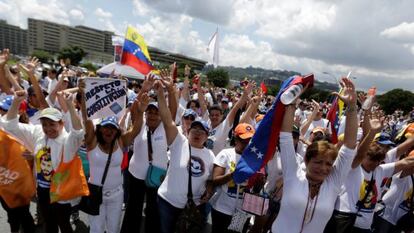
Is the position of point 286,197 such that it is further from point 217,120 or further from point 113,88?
point 217,120

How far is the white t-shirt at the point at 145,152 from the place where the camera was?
A: 383 cm

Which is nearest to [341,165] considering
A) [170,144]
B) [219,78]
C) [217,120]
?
[170,144]

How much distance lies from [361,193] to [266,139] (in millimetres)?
1383

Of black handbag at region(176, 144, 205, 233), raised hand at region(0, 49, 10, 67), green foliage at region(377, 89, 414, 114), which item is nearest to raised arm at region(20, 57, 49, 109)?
raised hand at region(0, 49, 10, 67)

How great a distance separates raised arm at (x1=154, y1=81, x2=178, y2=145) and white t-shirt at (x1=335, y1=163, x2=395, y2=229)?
1885 millimetres

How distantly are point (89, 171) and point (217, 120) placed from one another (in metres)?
2.60

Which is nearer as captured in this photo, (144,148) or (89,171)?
(89,171)

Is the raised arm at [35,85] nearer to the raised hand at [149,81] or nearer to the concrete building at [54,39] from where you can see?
the raised hand at [149,81]

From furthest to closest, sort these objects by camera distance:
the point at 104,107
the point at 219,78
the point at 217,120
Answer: the point at 219,78 < the point at 217,120 < the point at 104,107

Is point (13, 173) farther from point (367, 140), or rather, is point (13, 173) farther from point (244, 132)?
point (367, 140)

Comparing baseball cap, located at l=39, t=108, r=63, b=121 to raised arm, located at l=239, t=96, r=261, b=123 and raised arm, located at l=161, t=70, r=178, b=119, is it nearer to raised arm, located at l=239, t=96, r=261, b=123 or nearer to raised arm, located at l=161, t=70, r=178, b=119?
raised arm, located at l=161, t=70, r=178, b=119

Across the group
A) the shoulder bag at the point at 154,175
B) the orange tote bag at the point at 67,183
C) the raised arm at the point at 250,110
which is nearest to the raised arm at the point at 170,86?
the shoulder bag at the point at 154,175

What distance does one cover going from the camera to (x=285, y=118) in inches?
95.6

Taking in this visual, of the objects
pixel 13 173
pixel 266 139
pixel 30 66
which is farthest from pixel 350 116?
pixel 30 66
